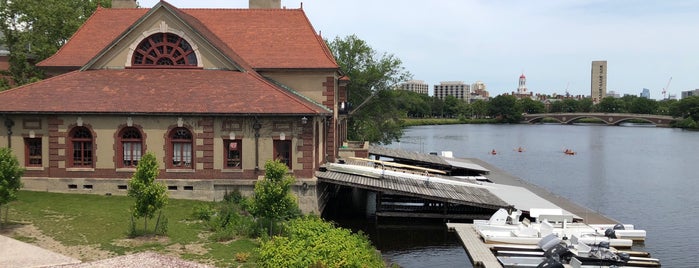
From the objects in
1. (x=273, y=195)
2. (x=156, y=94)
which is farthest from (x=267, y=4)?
(x=273, y=195)

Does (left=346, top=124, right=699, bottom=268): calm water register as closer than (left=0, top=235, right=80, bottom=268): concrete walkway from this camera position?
No

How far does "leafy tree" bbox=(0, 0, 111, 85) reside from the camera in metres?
40.1

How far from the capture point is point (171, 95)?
2897 cm

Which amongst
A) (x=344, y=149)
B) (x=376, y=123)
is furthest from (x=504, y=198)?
(x=376, y=123)

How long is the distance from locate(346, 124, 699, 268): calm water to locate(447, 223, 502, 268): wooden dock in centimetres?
60

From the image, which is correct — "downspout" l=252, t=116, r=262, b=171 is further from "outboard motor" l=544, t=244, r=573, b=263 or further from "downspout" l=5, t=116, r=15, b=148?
"outboard motor" l=544, t=244, r=573, b=263

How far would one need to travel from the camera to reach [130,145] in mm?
28797

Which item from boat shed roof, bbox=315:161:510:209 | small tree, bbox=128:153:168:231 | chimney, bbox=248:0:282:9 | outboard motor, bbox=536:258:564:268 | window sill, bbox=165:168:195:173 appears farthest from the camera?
chimney, bbox=248:0:282:9

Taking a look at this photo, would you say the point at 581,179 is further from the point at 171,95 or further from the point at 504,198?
the point at 171,95

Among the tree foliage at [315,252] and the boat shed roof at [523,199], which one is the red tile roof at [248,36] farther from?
the tree foliage at [315,252]

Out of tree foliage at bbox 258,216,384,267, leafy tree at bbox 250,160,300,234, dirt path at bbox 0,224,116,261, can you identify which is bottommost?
dirt path at bbox 0,224,116,261

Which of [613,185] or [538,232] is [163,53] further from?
[613,185]

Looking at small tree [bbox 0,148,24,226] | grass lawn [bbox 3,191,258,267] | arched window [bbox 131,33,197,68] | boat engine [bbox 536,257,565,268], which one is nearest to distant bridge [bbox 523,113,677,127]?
arched window [bbox 131,33,197,68]

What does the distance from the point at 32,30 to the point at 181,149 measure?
2148 centimetres
